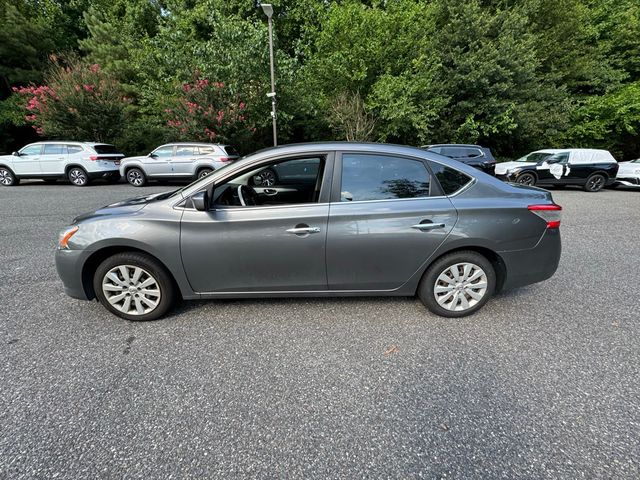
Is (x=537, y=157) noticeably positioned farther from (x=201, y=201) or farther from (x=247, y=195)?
(x=201, y=201)

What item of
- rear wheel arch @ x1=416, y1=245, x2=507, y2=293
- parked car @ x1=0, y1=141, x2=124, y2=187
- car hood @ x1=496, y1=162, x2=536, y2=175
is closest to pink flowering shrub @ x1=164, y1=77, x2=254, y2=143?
parked car @ x1=0, y1=141, x2=124, y2=187

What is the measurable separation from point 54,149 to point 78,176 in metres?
1.23

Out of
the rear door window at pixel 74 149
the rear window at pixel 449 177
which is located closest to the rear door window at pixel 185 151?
the rear door window at pixel 74 149

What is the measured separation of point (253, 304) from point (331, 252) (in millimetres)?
1048

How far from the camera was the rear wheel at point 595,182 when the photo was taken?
10.7 metres

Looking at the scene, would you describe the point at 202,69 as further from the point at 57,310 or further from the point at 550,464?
the point at 550,464

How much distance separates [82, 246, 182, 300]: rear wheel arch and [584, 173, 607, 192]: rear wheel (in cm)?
1369

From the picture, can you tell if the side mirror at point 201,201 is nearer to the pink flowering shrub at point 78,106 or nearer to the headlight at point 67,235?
the headlight at point 67,235

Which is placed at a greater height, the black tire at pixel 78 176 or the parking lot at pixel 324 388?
the black tire at pixel 78 176

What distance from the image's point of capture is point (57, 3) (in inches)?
856

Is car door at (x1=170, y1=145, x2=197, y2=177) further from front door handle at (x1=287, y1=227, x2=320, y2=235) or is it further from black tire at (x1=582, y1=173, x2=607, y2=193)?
black tire at (x1=582, y1=173, x2=607, y2=193)

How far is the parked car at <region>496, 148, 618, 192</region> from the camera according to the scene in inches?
415

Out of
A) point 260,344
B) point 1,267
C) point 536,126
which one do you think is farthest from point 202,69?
point 536,126

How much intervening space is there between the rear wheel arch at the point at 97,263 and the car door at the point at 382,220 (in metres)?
1.48
